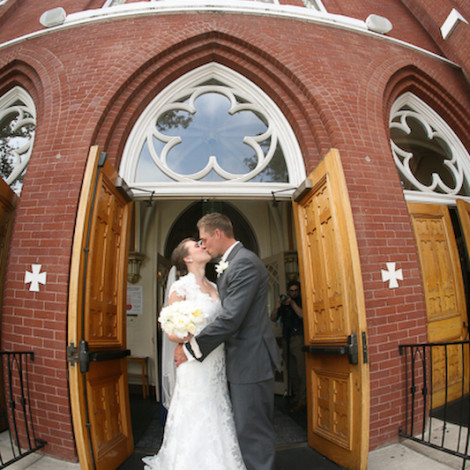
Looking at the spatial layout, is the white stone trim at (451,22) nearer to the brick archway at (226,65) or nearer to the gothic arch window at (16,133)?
the brick archway at (226,65)

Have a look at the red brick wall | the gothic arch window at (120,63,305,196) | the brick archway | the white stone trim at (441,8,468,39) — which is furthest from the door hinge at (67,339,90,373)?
the white stone trim at (441,8,468,39)

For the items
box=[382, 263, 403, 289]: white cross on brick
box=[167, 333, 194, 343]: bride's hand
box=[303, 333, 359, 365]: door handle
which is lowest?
box=[303, 333, 359, 365]: door handle

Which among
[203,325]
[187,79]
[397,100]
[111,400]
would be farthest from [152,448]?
[397,100]

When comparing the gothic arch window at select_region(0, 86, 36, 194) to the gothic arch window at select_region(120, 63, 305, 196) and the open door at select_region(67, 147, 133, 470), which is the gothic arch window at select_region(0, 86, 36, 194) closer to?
the gothic arch window at select_region(120, 63, 305, 196)

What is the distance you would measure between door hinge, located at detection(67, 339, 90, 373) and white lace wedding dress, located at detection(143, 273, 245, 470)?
2.52ft

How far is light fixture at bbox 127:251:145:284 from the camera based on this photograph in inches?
289

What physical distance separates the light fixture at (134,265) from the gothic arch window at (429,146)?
534 cm

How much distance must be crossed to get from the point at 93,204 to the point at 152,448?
279cm

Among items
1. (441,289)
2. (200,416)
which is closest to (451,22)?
(441,289)

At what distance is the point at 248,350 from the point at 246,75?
400 centimetres

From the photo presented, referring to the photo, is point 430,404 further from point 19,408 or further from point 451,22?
point 451,22

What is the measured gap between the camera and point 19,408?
12.0 feet

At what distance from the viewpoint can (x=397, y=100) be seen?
5426 mm

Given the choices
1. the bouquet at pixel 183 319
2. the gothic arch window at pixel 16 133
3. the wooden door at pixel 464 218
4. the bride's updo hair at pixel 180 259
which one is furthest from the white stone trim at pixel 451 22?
the gothic arch window at pixel 16 133
